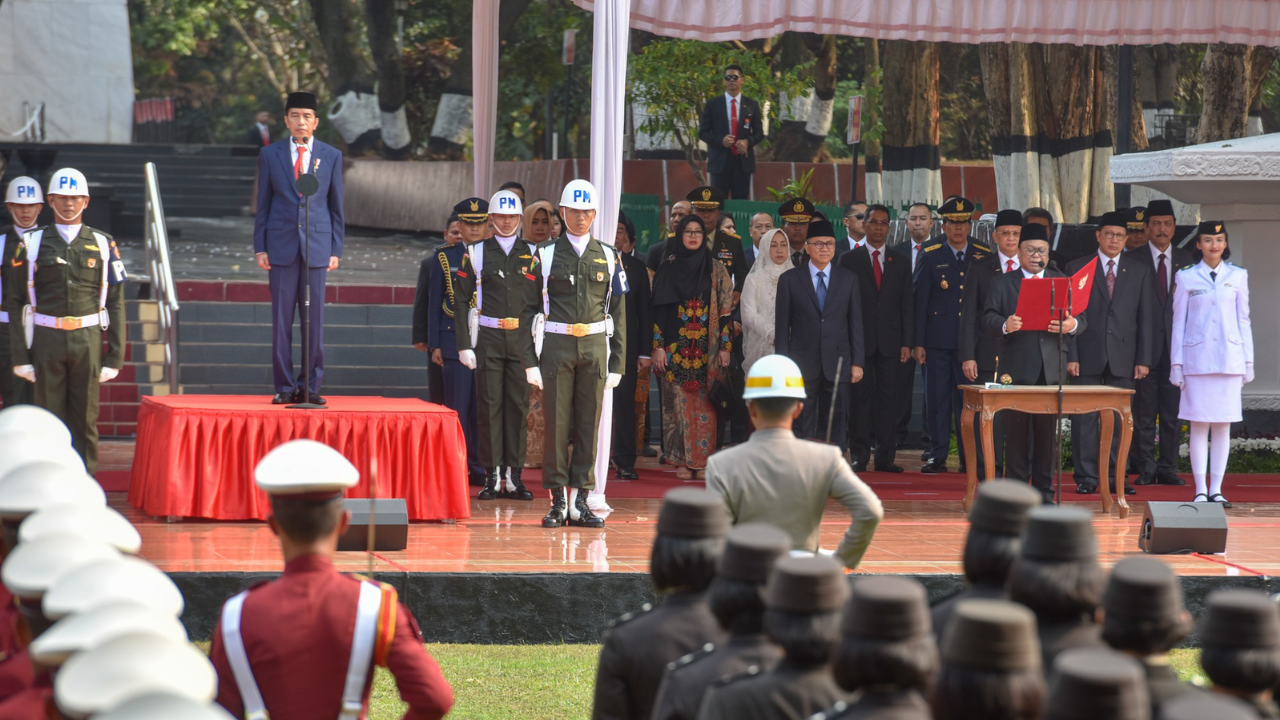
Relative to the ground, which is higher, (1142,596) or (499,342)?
(499,342)

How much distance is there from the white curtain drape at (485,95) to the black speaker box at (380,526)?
445cm

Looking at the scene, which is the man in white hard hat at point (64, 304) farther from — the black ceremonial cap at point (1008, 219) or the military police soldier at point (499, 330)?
the black ceremonial cap at point (1008, 219)

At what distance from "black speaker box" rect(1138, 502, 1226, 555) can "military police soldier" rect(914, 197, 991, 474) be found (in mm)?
3448


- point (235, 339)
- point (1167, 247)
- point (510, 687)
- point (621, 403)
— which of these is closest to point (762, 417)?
point (510, 687)

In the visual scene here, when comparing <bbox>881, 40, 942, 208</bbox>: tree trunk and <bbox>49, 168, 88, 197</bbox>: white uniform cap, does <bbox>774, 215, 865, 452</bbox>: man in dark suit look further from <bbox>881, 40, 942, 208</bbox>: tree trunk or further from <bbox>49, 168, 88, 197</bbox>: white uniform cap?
<bbox>881, 40, 942, 208</bbox>: tree trunk

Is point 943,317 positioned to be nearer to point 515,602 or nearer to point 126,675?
point 515,602

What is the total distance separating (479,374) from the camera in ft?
31.4

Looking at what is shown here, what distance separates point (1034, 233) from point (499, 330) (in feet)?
11.3

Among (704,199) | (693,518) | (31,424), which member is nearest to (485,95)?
(704,199)

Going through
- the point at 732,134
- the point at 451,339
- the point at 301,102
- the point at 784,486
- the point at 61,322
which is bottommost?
the point at 784,486

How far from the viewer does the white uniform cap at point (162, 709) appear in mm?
1863

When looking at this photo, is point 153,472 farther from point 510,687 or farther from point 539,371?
point 510,687

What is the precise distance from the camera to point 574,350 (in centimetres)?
875

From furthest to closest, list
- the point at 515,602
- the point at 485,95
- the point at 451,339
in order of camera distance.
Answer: the point at 485,95
the point at 451,339
the point at 515,602
